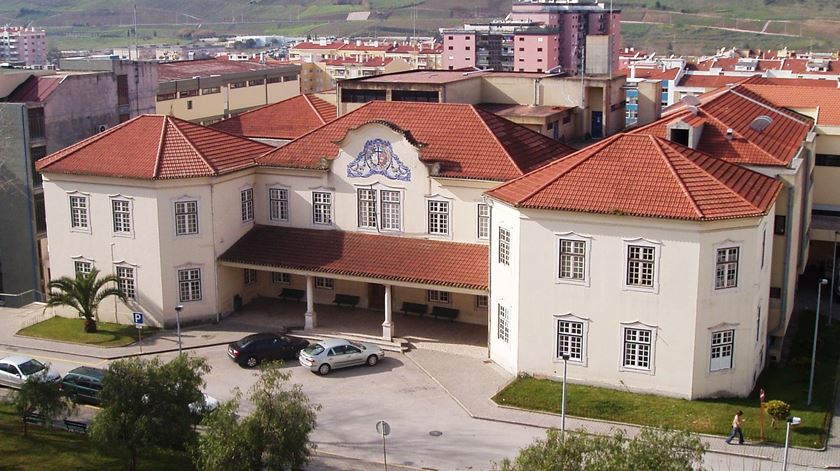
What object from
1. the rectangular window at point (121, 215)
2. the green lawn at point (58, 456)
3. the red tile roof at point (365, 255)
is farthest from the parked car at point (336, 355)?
the rectangular window at point (121, 215)

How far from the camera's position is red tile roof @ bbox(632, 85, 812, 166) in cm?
4047

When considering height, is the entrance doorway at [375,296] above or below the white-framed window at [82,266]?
below

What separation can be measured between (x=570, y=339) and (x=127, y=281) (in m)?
19.9

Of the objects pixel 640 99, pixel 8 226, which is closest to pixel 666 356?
pixel 640 99

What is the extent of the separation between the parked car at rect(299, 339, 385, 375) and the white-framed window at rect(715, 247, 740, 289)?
13352 mm

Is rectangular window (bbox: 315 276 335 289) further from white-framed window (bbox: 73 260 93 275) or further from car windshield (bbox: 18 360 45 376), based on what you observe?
car windshield (bbox: 18 360 45 376)

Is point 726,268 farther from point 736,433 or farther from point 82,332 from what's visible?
point 82,332

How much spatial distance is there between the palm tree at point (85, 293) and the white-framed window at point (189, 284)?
96.9 inches

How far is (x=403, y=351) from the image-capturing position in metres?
41.5

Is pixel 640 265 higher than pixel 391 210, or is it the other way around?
pixel 391 210

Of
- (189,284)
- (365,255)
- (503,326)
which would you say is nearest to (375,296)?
(365,255)

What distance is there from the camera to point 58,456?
3142 cm

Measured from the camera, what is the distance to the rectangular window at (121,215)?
4388 cm

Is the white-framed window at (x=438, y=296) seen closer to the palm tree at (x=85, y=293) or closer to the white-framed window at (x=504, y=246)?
the white-framed window at (x=504, y=246)
